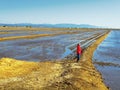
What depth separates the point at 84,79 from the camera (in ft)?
43.6

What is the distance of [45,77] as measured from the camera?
13148mm

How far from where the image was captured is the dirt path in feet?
37.6

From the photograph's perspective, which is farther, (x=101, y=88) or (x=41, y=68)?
(x=41, y=68)

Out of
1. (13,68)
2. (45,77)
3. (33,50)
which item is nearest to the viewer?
(45,77)

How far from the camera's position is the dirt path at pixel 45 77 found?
1147 centimetres

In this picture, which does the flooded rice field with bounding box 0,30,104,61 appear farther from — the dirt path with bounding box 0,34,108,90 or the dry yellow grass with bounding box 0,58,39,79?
the dirt path with bounding box 0,34,108,90

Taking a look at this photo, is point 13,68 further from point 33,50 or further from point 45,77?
point 33,50

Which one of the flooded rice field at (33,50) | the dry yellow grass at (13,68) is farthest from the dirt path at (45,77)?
the flooded rice field at (33,50)

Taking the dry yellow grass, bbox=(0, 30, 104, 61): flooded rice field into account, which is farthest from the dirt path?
bbox=(0, 30, 104, 61): flooded rice field

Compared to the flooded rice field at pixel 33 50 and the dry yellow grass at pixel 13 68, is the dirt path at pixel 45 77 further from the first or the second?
the flooded rice field at pixel 33 50

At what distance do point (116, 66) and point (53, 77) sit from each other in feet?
24.4

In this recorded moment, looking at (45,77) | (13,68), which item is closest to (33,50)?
(13,68)

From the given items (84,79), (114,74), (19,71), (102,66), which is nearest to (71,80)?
(84,79)

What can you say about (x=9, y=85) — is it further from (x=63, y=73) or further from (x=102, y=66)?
(x=102, y=66)
